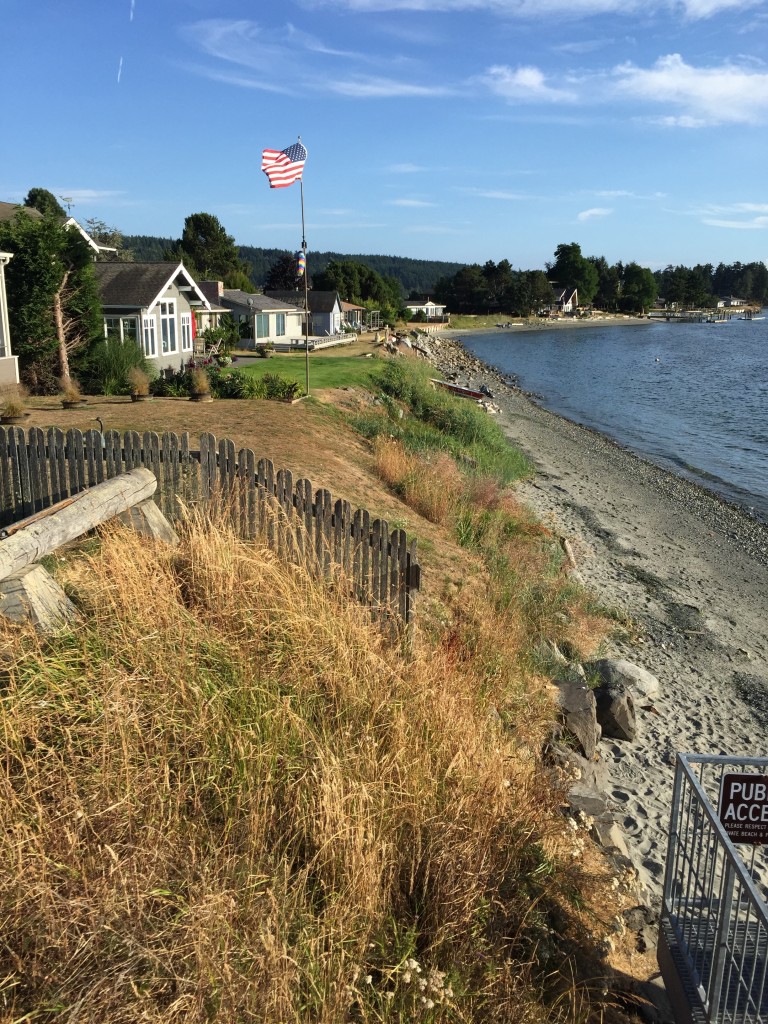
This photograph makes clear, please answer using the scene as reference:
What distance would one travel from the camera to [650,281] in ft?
633

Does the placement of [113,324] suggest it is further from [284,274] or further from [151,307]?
[284,274]

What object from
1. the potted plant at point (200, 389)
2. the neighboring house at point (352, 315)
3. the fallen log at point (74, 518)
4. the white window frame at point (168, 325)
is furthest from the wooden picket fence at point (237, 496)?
the neighboring house at point (352, 315)

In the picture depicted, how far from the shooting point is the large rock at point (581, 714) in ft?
26.5

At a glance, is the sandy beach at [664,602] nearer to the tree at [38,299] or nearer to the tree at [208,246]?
the tree at [38,299]

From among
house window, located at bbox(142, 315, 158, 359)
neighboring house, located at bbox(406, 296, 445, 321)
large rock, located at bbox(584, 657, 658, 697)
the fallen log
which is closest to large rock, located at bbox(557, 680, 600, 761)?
large rock, located at bbox(584, 657, 658, 697)

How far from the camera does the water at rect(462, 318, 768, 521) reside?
30.3 metres

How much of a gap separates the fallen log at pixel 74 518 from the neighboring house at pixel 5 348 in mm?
11838

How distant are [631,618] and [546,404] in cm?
3571

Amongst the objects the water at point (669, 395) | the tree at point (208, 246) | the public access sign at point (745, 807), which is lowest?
the water at point (669, 395)

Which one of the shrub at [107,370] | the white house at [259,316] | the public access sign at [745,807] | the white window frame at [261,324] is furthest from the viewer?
the white window frame at [261,324]

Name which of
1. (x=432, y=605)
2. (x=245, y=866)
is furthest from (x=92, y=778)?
(x=432, y=605)

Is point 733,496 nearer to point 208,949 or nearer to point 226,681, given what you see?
point 226,681

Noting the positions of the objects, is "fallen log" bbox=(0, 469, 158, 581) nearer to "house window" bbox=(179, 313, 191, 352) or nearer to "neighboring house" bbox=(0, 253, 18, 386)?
"neighboring house" bbox=(0, 253, 18, 386)

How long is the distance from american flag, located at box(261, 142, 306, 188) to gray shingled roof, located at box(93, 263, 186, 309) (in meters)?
9.44
